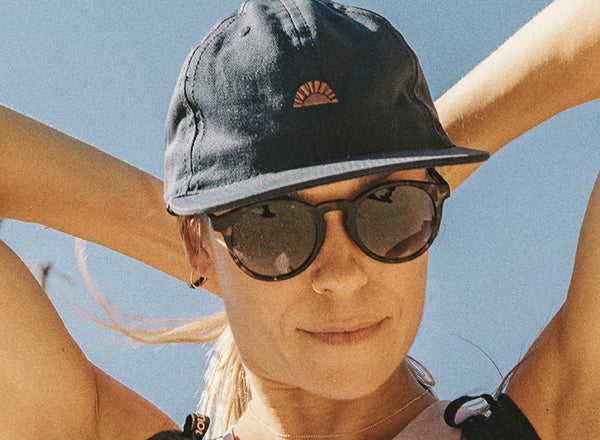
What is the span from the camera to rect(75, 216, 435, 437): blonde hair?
2.52m

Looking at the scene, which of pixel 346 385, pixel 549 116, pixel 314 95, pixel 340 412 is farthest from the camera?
pixel 549 116

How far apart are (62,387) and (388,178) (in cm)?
106

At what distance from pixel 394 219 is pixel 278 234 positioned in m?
0.25

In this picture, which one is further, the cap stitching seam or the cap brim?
the cap stitching seam

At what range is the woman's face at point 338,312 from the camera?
1667 mm

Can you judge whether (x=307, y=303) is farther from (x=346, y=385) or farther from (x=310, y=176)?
(x=310, y=176)

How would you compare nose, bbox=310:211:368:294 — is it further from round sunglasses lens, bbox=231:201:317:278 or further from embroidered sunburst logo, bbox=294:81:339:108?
embroidered sunburst logo, bbox=294:81:339:108

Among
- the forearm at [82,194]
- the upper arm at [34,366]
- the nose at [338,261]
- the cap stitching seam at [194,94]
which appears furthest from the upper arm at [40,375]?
the nose at [338,261]

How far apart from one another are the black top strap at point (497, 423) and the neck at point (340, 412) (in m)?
0.19

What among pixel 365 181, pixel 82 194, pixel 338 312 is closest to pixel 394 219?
pixel 365 181

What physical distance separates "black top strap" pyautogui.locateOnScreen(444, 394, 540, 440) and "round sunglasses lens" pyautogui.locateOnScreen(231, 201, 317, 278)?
0.52 m

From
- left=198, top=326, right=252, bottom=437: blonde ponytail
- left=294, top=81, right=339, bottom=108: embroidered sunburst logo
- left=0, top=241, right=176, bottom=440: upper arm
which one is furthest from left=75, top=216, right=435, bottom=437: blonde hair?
left=294, top=81, right=339, bottom=108: embroidered sunburst logo

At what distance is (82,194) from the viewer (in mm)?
2271

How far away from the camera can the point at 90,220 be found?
2.31 m
